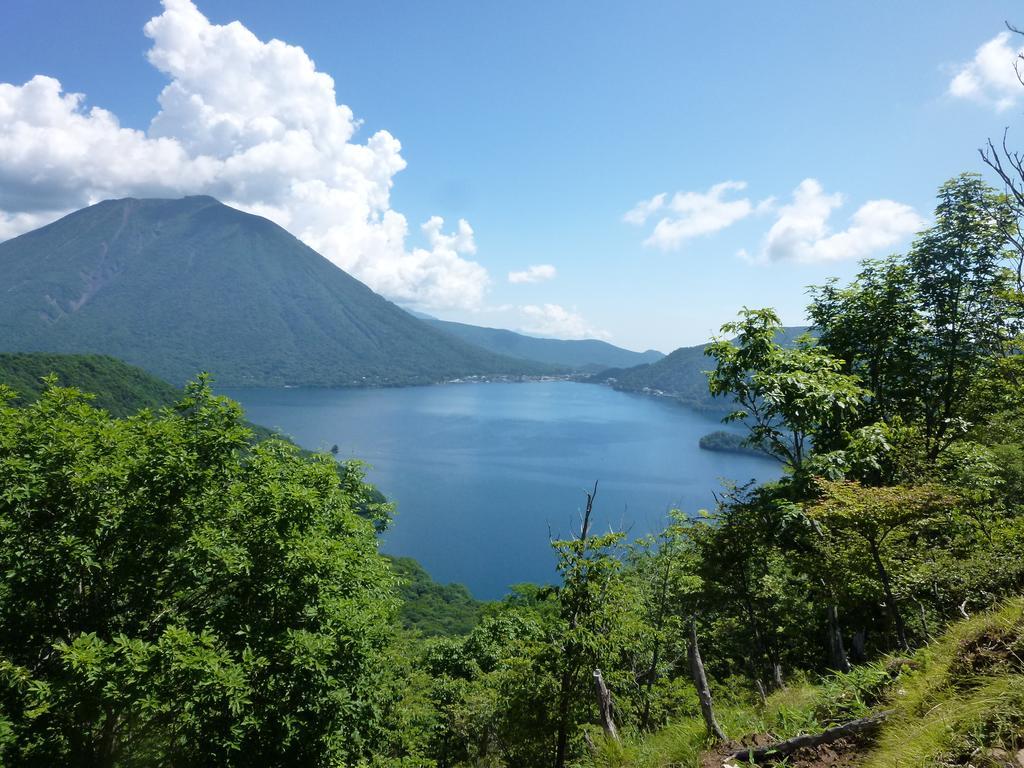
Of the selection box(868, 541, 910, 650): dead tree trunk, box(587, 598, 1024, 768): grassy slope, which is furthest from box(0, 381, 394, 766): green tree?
box(868, 541, 910, 650): dead tree trunk

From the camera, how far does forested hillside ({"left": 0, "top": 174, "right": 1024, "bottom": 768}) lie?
5.06 m

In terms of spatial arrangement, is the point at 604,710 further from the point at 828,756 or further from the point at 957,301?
the point at 957,301

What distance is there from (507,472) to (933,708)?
102 metres

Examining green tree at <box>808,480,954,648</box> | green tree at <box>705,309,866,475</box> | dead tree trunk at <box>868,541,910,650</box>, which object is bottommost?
dead tree trunk at <box>868,541,910,650</box>

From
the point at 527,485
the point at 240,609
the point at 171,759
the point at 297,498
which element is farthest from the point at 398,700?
the point at 527,485

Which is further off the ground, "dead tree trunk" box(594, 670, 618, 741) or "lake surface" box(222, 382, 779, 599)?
"dead tree trunk" box(594, 670, 618, 741)

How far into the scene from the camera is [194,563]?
766 centimetres

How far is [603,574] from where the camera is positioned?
27.8 ft

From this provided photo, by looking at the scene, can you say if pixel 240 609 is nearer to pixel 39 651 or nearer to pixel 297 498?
pixel 297 498

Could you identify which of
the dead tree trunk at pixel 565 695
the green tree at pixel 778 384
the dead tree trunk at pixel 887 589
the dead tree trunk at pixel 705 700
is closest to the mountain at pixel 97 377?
the dead tree trunk at pixel 565 695

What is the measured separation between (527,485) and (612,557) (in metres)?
87.7

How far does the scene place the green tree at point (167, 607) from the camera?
253 inches

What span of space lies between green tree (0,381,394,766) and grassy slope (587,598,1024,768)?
4.61m

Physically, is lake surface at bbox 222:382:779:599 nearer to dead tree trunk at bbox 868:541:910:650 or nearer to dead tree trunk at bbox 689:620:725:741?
dead tree trunk at bbox 868:541:910:650
